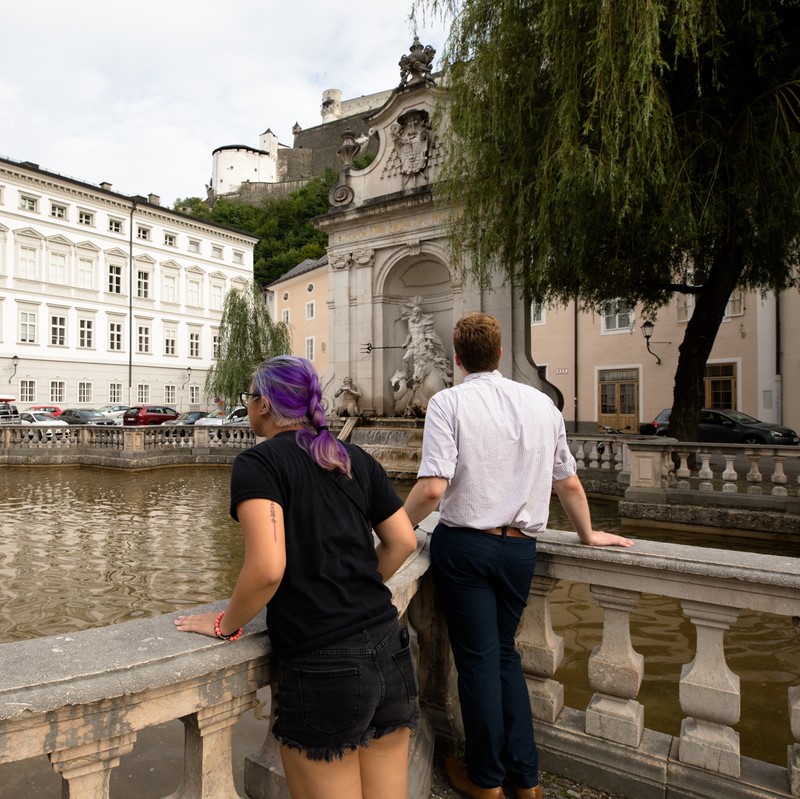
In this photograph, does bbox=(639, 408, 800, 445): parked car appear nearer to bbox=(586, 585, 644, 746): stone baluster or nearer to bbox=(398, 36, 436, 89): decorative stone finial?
bbox=(398, 36, 436, 89): decorative stone finial

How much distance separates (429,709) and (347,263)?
1666 centimetres

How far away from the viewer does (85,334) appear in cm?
4016

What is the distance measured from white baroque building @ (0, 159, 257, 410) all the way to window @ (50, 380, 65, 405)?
0.06m

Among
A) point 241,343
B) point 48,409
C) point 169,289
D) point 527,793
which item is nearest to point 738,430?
point 527,793

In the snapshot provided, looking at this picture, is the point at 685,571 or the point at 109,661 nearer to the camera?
the point at 109,661

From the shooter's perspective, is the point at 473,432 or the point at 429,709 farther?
the point at 429,709

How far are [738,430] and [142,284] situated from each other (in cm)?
3933

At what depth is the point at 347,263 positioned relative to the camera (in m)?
18.4

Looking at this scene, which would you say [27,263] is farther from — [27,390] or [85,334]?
[27,390]

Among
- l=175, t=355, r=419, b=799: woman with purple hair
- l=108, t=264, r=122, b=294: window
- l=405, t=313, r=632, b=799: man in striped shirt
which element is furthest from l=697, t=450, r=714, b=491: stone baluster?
l=108, t=264, r=122, b=294: window

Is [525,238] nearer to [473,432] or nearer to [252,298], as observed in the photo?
A: [473,432]

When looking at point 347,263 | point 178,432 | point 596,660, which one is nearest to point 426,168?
point 347,263

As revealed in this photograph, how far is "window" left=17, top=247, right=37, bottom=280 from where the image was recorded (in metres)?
37.7

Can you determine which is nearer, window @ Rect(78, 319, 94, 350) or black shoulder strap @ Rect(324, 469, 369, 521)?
black shoulder strap @ Rect(324, 469, 369, 521)
